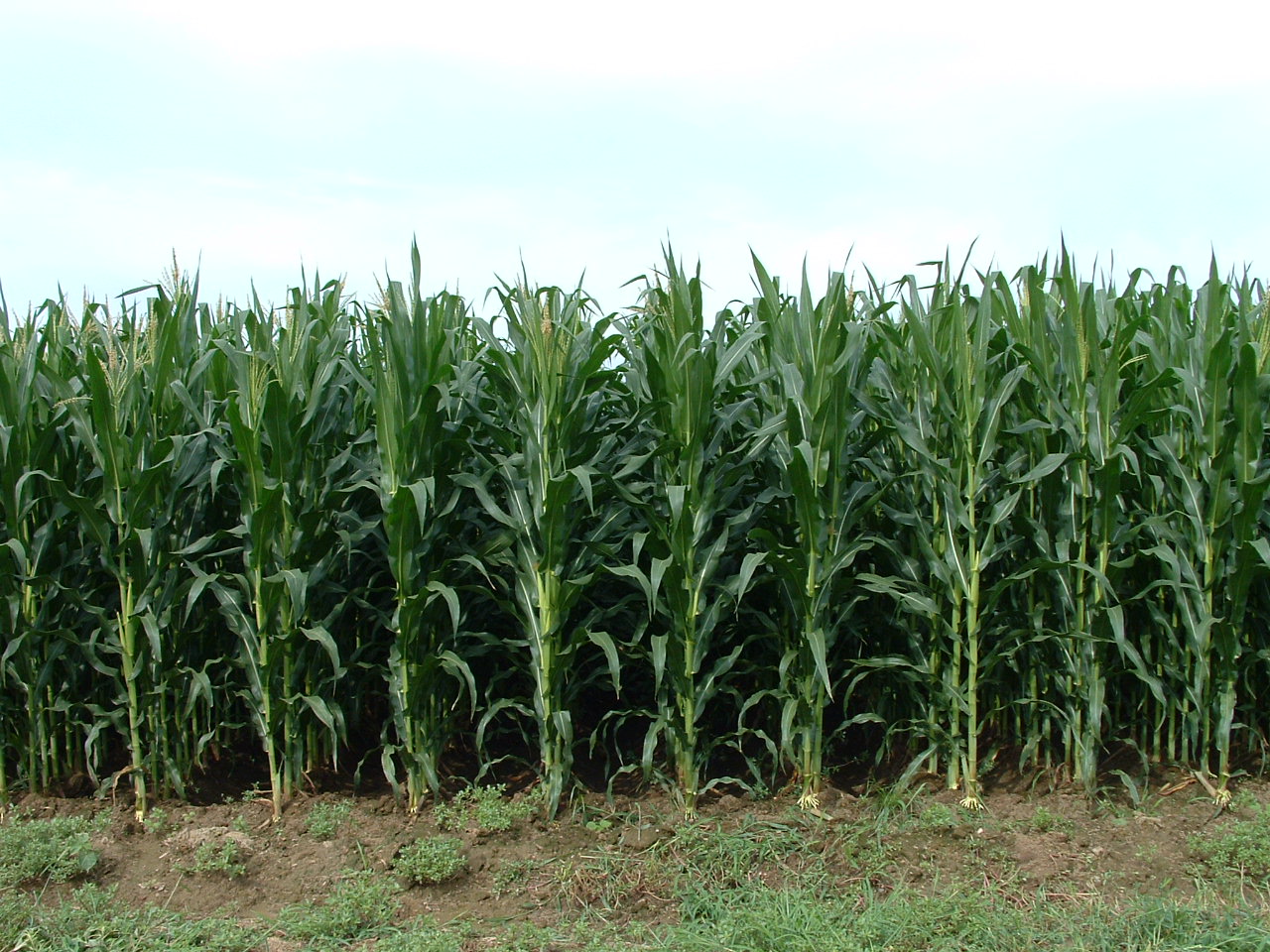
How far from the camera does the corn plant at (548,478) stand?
15.8 ft

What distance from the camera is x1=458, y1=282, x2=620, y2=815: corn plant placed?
15.8 ft

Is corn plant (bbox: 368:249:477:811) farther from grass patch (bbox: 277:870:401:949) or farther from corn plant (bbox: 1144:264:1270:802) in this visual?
corn plant (bbox: 1144:264:1270:802)

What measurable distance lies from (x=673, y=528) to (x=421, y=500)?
112 centimetres

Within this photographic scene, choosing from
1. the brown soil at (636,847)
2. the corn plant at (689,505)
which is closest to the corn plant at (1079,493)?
the brown soil at (636,847)

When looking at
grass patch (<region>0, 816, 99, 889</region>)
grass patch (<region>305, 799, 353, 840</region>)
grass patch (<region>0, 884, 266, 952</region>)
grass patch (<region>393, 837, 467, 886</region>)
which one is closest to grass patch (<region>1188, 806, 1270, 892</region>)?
grass patch (<region>393, 837, 467, 886</region>)

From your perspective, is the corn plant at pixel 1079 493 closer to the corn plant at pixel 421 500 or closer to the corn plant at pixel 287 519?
the corn plant at pixel 421 500

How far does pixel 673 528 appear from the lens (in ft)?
15.8

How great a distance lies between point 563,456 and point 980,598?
2.14 m

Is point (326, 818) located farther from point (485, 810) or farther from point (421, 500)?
point (421, 500)

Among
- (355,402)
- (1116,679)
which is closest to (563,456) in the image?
(355,402)

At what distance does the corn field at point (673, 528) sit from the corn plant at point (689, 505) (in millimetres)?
18

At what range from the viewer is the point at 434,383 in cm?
484

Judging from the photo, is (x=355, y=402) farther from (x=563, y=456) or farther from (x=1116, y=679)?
(x=1116, y=679)

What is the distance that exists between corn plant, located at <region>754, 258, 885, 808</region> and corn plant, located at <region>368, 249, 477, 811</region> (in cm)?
149
